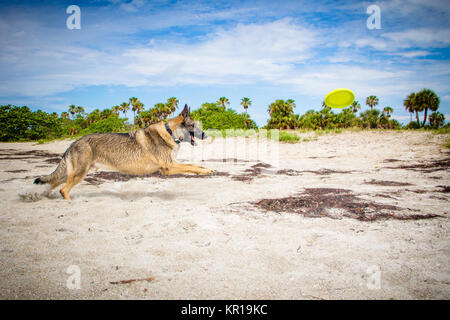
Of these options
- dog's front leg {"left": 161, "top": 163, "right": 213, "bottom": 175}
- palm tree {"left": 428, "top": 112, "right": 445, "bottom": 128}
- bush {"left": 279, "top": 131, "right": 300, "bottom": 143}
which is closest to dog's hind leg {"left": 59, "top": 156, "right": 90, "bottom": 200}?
dog's front leg {"left": 161, "top": 163, "right": 213, "bottom": 175}

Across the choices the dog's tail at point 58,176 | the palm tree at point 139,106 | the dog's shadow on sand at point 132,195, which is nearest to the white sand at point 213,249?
the dog's shadow on sand at point 132,195

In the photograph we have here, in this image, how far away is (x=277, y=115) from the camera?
60.6 metres

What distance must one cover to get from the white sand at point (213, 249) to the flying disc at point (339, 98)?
18.0ft

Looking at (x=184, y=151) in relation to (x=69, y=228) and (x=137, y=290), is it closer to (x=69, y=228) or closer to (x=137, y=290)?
(x=69, y=228)

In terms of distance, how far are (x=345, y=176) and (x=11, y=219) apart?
8849 millimetres

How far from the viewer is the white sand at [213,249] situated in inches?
92.7

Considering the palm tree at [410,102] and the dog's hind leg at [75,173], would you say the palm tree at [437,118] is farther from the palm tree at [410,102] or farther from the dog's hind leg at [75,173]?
the dog's hind leg at [75,173]

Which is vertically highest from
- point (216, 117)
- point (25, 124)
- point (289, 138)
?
point (216, 117)

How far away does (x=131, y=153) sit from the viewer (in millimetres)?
5598

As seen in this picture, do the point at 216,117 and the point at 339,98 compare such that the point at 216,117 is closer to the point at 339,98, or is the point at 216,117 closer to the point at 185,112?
the point at 339,98

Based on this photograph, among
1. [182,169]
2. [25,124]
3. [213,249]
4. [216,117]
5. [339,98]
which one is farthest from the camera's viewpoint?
[216,117]

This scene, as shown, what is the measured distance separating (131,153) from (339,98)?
29.5 ft

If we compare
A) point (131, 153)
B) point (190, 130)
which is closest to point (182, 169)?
point (190, 130)
